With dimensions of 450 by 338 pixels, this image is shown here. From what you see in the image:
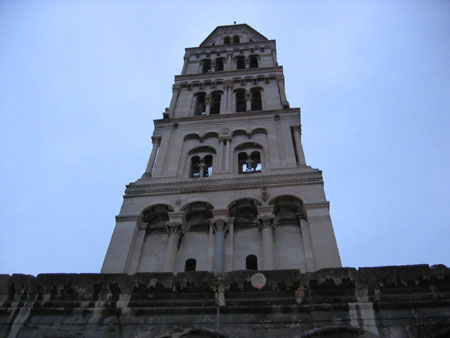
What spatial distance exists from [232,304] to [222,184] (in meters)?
9.11

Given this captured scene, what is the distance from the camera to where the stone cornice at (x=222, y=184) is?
62.8 ft

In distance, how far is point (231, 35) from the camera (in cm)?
4178

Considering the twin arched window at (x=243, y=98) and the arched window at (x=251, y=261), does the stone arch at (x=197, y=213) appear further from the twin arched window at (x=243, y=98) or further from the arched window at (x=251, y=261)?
the twin arched window at (x=243, y=98)

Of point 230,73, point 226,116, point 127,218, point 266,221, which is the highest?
point 230,73

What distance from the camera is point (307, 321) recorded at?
Result: 10.0m

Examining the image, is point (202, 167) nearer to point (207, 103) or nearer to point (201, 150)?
point (201, 150)

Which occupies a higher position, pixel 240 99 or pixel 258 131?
pixel 240 99

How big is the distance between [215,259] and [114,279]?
17.7ft

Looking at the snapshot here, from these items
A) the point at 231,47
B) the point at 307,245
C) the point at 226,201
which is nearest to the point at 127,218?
the point at 226,201

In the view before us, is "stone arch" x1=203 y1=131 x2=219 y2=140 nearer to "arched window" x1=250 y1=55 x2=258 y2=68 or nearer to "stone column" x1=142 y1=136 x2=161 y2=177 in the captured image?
"stone column" x1=142 y1=136 x2=161 y2=177

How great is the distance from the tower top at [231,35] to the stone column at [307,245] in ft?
85.9

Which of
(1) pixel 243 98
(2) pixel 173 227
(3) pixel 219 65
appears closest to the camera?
(2) pixel 173 227

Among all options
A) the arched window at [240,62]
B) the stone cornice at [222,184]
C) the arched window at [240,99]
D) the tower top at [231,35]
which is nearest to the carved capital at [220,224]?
the stone cornice at [222,184]

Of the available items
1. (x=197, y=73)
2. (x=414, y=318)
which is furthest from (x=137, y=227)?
(x=197, y=73)
